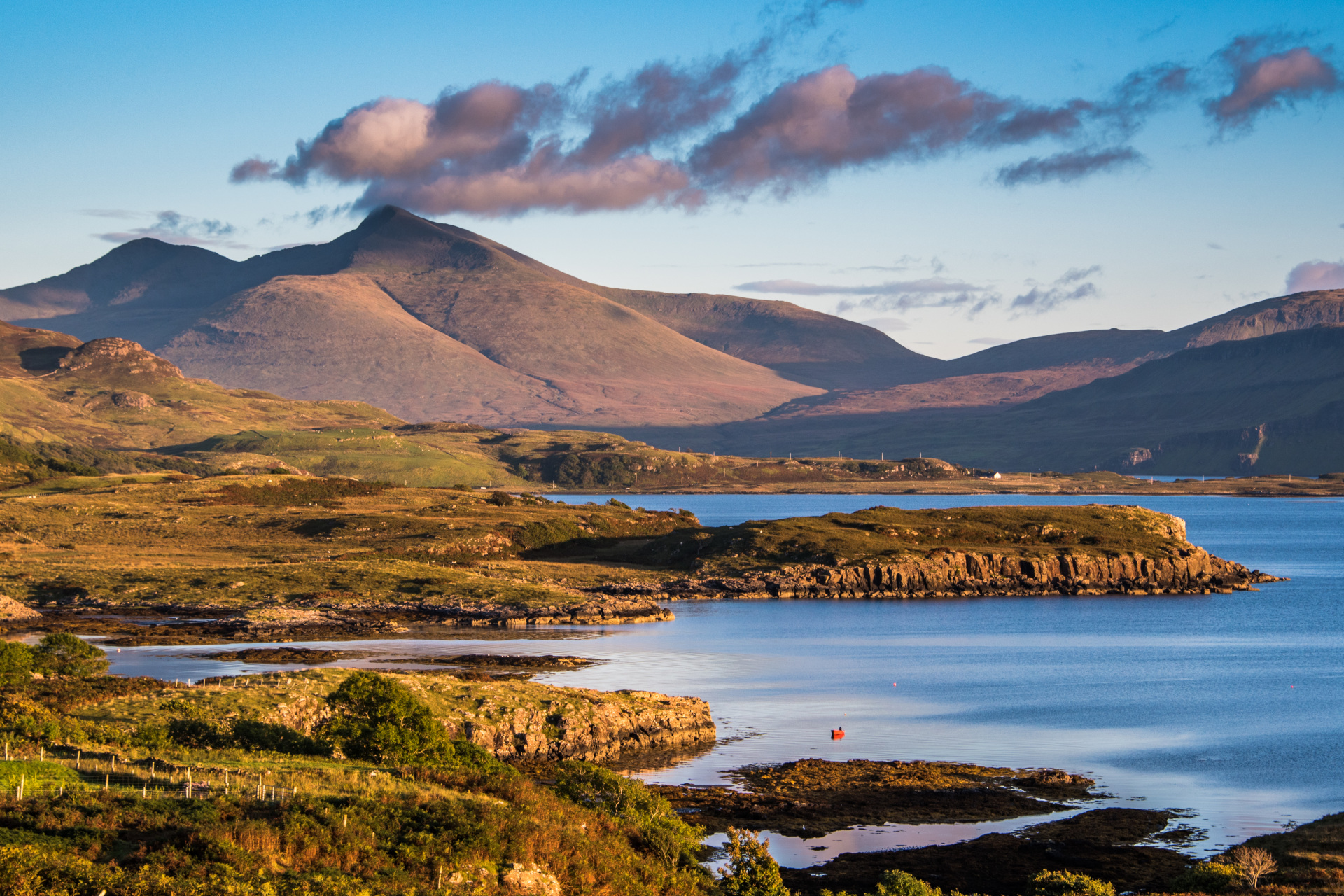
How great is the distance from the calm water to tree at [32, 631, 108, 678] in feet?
20.2

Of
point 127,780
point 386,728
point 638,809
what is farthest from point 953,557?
point 127,780

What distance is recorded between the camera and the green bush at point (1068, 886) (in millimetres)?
31484

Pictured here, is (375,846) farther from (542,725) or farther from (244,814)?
(542,725)

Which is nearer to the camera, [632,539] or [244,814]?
[244,814]

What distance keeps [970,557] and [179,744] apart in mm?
117712

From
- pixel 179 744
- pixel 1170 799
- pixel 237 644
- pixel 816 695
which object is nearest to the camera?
pixel 179 744

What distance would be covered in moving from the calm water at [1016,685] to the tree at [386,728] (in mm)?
11992

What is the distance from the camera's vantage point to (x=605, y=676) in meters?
78.3

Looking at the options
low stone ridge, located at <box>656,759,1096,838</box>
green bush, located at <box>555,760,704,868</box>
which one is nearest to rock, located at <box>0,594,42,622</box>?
low stone ridge, located at <box>656,759,1096,838</box>

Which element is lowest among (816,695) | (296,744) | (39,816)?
(816,695)

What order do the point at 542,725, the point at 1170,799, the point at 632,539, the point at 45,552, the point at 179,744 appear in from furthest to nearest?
the point at 632,539 → the point at 45,552 → the point at 542,725 → the point at 1170,799 → the point at 179,744

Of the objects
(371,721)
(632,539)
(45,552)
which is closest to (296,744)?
(371,721)

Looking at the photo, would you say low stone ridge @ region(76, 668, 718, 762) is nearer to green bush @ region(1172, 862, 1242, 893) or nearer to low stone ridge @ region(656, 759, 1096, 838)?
low stone ridge @ region(656, 759, 1096, 838)

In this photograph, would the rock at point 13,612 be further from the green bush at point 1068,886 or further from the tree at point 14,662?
the green bush at point 1068,886
